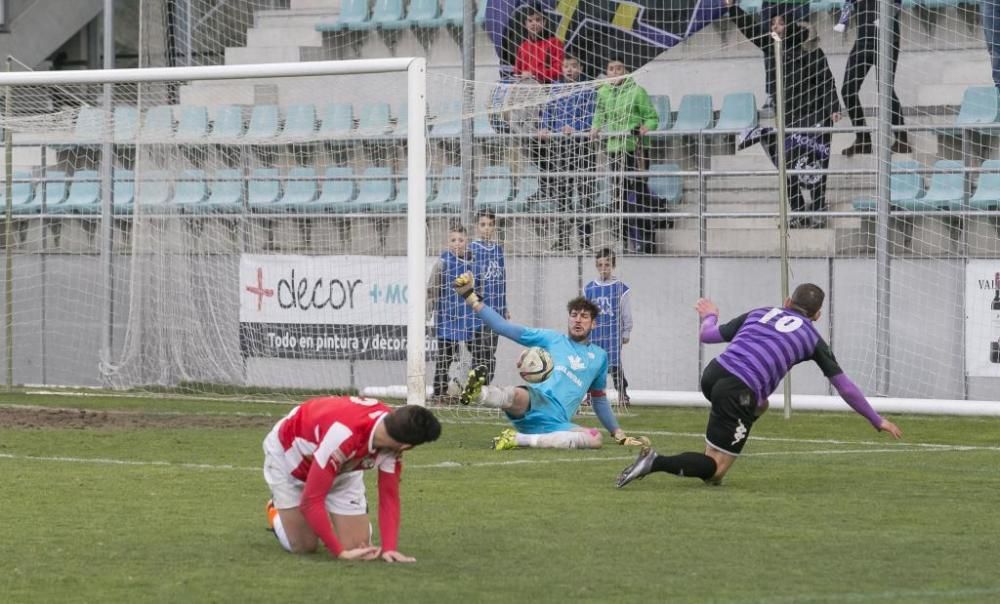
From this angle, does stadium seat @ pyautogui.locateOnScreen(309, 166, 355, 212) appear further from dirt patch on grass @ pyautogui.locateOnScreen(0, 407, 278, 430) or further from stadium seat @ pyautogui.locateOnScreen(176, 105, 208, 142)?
dirt patch on grass @ pyautogui.locateOnScreen(0, 407, 278, 430)

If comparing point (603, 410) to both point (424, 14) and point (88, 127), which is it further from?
point (424, 14)

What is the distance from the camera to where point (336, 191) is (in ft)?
67.7

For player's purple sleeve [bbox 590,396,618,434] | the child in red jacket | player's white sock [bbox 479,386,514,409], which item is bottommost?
player's purple sleeve [bbox 590,396,618,434]

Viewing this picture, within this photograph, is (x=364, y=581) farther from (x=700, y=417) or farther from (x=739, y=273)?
(x=739, y=273)

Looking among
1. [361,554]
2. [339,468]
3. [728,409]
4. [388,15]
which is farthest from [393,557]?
[388,15]

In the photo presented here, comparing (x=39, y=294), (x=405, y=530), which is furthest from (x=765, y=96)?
(x=405, y=530)

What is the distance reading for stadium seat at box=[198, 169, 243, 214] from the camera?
68.2ft

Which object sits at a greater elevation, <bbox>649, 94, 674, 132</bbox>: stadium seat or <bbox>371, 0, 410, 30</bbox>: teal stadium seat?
<bbox>371, 0, 410, 30</bbox>: teal stadium seat

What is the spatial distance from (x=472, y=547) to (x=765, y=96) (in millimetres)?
13770

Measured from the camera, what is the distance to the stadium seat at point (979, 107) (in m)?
18.8

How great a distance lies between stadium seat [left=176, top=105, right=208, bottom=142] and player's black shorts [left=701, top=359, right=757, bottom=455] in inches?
438

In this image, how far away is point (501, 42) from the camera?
833 inches

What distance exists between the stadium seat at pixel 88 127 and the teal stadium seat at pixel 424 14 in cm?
552

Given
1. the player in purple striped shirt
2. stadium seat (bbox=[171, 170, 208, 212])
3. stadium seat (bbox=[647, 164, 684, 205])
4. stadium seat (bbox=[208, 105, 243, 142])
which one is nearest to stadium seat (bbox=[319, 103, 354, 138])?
stadium seat (bbox=[208, 105, 243, 142])
